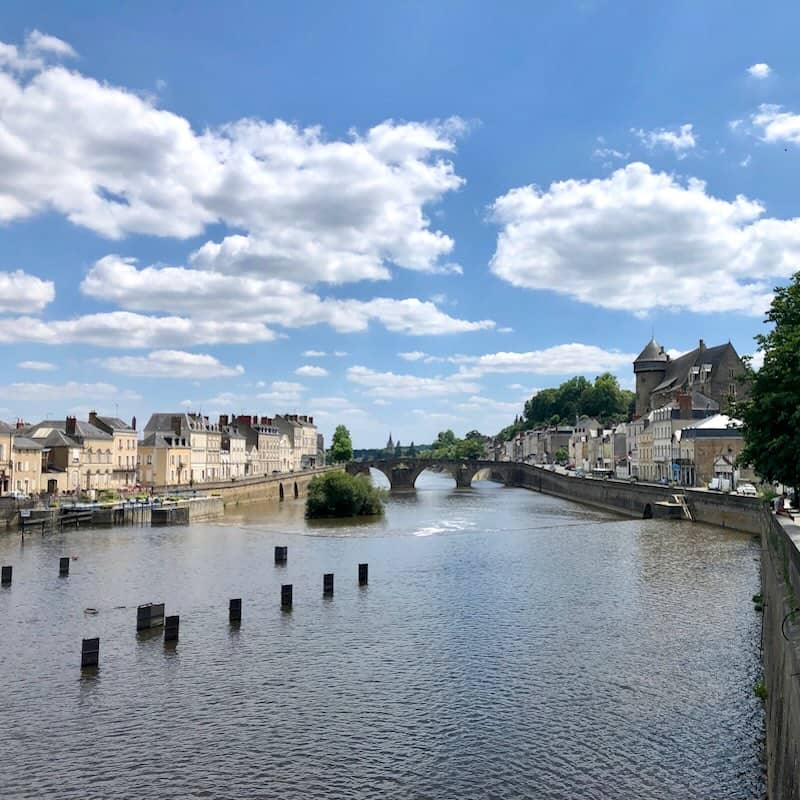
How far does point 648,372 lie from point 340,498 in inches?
2553

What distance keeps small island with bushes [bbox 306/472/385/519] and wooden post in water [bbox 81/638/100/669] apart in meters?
42.9

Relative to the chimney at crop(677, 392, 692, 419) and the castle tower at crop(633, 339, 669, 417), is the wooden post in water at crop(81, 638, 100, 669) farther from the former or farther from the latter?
the castle tower at crop(633, 339, 669, 417)

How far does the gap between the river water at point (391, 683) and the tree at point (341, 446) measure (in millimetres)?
100705

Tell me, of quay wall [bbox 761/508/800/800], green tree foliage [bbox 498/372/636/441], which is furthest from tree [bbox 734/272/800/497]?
green tree foliage [bbox 498/372/636/441]

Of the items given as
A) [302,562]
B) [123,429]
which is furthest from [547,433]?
[302,562]

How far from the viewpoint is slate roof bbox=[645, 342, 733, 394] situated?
96.4 metres

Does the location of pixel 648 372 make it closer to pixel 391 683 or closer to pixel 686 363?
pixel 686 363

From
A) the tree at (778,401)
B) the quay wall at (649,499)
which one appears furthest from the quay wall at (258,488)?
the tree at (778,401)

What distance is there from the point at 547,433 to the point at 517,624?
133 metres

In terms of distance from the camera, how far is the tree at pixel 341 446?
452 feet

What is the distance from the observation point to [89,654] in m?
20.1

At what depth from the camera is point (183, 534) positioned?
167 feet

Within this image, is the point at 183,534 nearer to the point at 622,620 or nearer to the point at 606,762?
the point at 622,620

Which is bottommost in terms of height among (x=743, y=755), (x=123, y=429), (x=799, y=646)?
(x=743, y=755)
